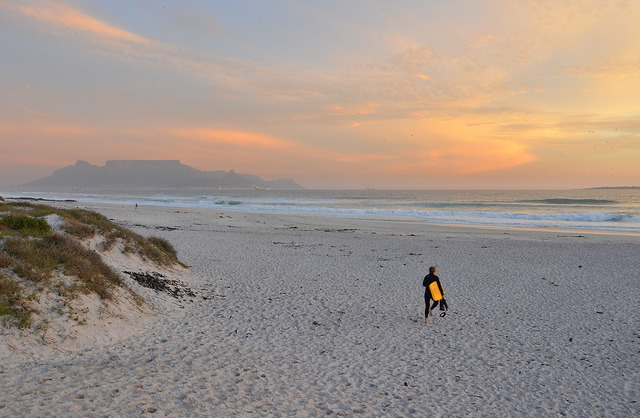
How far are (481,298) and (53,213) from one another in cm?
1382

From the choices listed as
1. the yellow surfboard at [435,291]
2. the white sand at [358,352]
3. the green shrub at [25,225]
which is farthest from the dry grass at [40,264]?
the yellow surfboard at [435,291]

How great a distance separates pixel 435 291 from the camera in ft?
31.1

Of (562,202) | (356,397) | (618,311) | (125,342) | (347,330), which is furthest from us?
(562,202)

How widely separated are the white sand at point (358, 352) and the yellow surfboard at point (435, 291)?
726mm

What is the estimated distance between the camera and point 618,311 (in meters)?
10.6

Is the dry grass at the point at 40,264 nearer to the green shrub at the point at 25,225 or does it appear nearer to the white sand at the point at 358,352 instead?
the green shrub at the point at 25,225

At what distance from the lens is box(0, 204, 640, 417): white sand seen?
537cm

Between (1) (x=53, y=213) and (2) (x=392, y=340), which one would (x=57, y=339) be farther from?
(1) (x=53, y=213)

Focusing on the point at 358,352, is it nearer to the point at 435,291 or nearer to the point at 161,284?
the point at 435,291

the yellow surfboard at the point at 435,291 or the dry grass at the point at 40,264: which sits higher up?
the dry grass at the point at 40,264

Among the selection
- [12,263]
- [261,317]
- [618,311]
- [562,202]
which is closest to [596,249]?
[618,311]

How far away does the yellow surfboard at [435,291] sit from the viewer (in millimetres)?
9406

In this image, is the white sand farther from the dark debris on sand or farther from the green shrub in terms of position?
the green shrub

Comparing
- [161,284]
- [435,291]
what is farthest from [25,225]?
[435,291]
